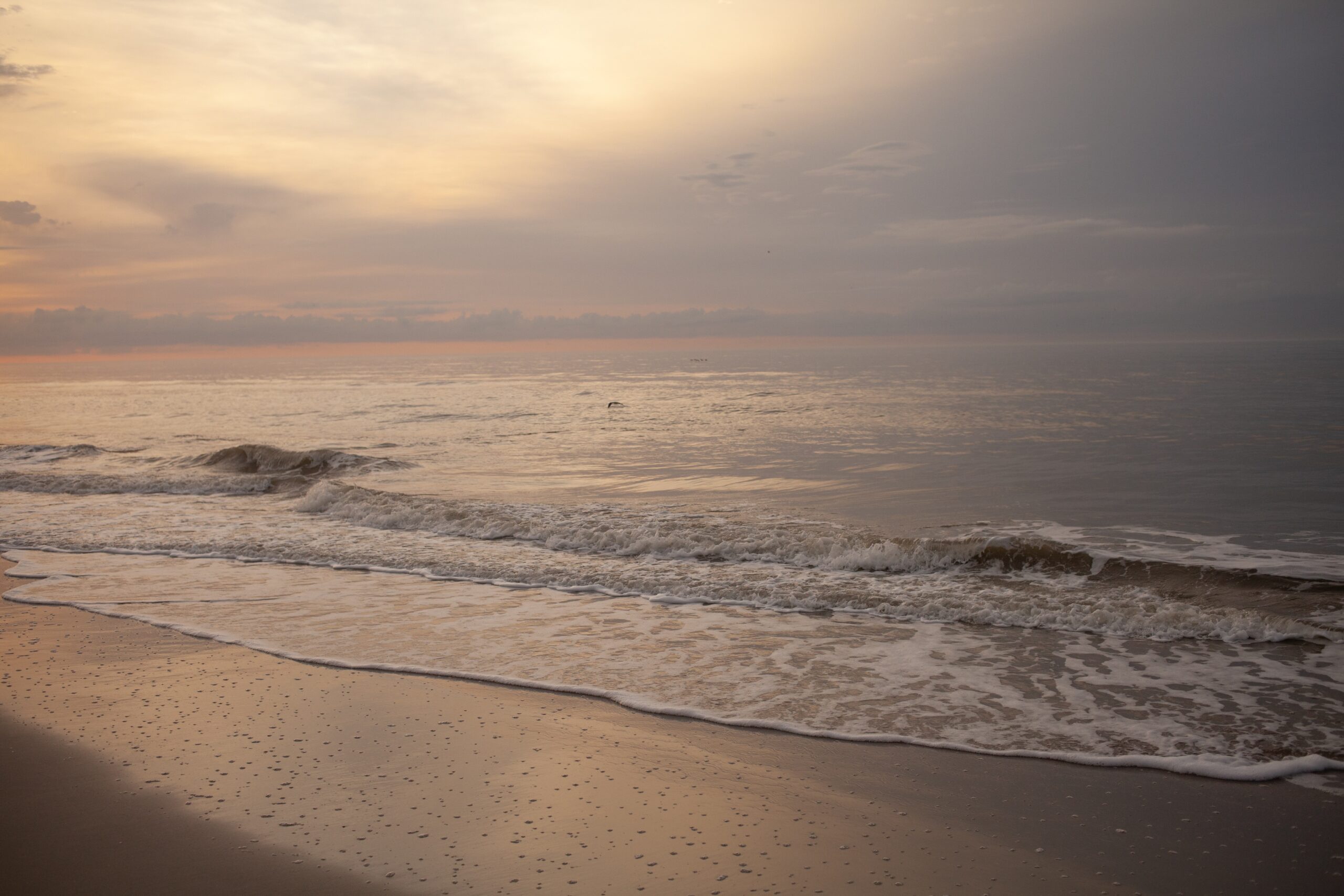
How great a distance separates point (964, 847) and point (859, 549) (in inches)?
309

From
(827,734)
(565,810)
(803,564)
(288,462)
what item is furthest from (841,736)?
(288,462)

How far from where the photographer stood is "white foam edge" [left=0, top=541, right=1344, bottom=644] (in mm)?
8609

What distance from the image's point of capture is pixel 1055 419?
30.1m

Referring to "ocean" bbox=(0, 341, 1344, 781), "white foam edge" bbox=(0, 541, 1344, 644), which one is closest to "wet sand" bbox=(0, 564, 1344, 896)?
"ocean" bbox=(0, 341, 1344, 781)

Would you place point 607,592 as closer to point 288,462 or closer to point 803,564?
point 803,564

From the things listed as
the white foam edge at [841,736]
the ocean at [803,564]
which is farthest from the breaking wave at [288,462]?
the white foam edge at [841,736]

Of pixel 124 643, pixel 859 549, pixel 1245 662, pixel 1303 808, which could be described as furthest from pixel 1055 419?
pixel 124 643

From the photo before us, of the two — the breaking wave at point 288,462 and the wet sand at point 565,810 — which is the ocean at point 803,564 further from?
the wet sand at point 565,810

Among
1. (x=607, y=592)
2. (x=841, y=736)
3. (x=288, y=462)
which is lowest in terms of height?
(x=607, y=592)

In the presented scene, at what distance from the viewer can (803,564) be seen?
1209 cm

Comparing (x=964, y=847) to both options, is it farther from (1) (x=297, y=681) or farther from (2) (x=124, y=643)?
(2) (x=124, y=643)

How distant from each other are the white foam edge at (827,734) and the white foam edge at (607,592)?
323 centimetres

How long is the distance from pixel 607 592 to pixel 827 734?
5.21 m

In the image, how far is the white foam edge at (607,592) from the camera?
8.61 metres
